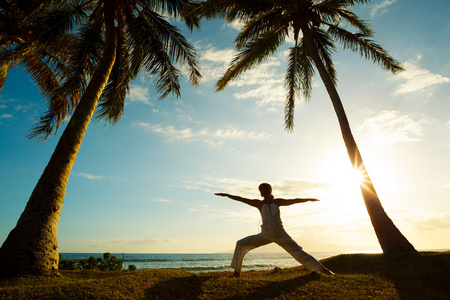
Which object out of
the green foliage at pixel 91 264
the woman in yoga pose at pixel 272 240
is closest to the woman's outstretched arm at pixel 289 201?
the woman in yoga pose at pixel 272 240

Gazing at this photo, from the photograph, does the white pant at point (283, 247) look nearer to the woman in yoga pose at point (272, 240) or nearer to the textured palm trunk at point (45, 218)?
the woman in yoga pose at point (272, 240)

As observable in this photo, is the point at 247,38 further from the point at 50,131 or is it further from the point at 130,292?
the point at 130,292

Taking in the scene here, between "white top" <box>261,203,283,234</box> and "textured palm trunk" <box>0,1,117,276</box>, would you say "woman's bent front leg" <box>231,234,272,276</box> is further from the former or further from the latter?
"textured palm trunk" <box>0,1,117,276</box>

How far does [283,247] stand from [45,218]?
5.10 m

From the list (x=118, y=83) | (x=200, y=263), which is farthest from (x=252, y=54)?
(x=200, y=263)

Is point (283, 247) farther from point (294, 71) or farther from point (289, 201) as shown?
point (294, 71)

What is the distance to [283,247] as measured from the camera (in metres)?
5.44

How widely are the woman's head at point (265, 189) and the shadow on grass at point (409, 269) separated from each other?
9.66ft

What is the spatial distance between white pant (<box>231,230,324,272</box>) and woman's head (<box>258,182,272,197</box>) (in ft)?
2.91

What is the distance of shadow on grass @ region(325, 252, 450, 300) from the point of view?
466cm

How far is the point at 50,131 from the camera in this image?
10.6 m

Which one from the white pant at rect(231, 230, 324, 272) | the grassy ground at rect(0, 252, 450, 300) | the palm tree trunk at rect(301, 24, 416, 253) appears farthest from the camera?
the palm tree trunk at rect(301, 24, 416, 253)

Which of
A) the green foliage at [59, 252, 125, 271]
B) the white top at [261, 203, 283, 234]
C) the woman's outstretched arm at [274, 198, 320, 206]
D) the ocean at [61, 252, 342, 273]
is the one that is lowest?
the ocean at [61, 252, 342, 273]

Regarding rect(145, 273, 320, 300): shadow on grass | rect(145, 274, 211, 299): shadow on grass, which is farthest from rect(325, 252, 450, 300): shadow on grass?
rect(145, 274, 211, 299): shadow on grass
